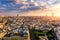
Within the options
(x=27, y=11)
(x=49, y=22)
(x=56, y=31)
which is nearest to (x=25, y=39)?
(x=56, y=31)

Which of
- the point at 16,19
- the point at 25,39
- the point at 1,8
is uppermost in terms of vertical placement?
the point at 1,8

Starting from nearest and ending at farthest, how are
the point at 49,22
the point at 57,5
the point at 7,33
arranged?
the point at 7,33 < the point at 57,5 < the point at 49,22

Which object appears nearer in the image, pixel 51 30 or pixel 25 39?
pixel 25 39

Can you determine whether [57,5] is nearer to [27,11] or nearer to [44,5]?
[44,5]

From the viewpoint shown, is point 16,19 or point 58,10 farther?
point 16,19

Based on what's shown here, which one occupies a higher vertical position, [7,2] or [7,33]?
[7,2]

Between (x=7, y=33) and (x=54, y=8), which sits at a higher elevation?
(x=54, y=8)

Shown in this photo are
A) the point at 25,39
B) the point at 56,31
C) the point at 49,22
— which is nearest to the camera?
the point at 25,39

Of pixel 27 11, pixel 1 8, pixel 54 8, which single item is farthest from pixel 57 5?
pixel 1 8

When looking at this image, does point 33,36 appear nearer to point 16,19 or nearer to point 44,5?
point 44,5
